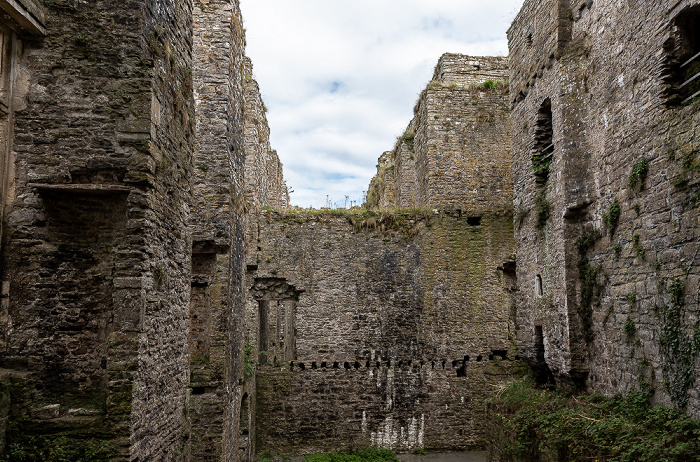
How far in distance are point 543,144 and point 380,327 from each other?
659 centimetres

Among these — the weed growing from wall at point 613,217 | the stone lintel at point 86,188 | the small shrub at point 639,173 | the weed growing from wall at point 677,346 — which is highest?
the small shrub at point 639,173

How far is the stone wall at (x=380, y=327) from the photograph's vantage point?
13.8 metres

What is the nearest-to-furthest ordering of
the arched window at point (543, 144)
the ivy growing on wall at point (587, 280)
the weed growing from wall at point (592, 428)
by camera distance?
the weed growing from wall at point (592, 428) < the ivy growing on wall at point (587, 280) < the arched window at point (543, 144)

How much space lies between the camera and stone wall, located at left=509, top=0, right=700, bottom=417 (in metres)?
5.92

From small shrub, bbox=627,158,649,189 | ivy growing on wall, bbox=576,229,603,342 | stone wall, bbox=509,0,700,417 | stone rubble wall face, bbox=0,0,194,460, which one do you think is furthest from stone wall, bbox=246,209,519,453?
stone rubble wall face, bbox=0,0,194,460

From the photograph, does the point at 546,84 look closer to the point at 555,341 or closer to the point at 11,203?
the point at 555,341

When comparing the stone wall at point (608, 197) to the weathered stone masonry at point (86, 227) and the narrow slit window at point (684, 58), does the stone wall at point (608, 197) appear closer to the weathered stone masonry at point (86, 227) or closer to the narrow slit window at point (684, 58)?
the narrow slit window at point (684, 58)

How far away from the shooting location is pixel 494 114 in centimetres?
1589

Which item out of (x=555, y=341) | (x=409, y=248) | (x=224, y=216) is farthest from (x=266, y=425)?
(x=555, y=341)

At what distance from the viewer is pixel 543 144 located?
9.92m

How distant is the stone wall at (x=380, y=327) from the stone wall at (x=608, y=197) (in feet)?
12.8

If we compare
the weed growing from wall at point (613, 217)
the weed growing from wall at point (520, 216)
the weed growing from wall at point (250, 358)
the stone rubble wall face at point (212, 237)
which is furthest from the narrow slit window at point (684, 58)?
the weed growing from wall at point (250, 358)

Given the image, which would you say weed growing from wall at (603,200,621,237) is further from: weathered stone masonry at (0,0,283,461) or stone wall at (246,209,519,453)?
stone wall at (246,209,519,453)

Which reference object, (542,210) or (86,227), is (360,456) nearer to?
(542,210)
